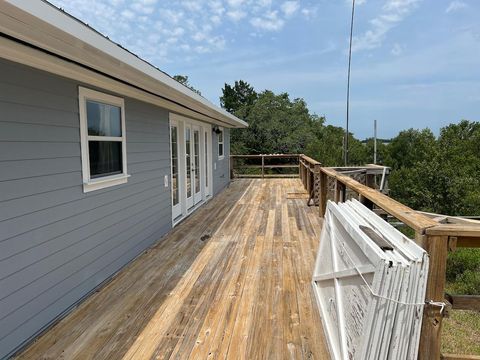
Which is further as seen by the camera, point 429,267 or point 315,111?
point 315,111

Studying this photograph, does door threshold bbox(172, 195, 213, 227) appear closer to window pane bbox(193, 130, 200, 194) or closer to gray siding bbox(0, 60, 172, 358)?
window pane bbox(193, 130, 200, 194)

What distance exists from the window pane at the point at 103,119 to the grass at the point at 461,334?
3.82 m

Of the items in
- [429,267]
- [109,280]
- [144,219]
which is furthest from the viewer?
[144,219]

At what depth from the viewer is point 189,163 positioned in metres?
6.64

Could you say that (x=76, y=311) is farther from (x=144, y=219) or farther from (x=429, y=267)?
(x=429, y=267)

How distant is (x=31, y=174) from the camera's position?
7.42ft

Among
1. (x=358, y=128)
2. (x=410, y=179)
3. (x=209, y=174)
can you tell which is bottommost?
(x=410, y=179)

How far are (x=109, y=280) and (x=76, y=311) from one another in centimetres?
62

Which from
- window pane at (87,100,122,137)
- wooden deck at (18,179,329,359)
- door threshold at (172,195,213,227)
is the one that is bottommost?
wooden deck at (18,179,329,359)

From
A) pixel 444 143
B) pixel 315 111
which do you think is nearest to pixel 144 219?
pixel 444 143

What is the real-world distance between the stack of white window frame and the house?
193 cm

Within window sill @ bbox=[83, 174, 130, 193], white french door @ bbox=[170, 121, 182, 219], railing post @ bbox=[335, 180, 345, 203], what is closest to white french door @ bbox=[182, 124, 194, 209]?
white french door @ bbox=[170, 121, 182, 219]

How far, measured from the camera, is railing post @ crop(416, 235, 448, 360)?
1.41 metres

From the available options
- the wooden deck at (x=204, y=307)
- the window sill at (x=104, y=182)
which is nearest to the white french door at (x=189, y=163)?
the wooden deck at (x=204, y=307)
